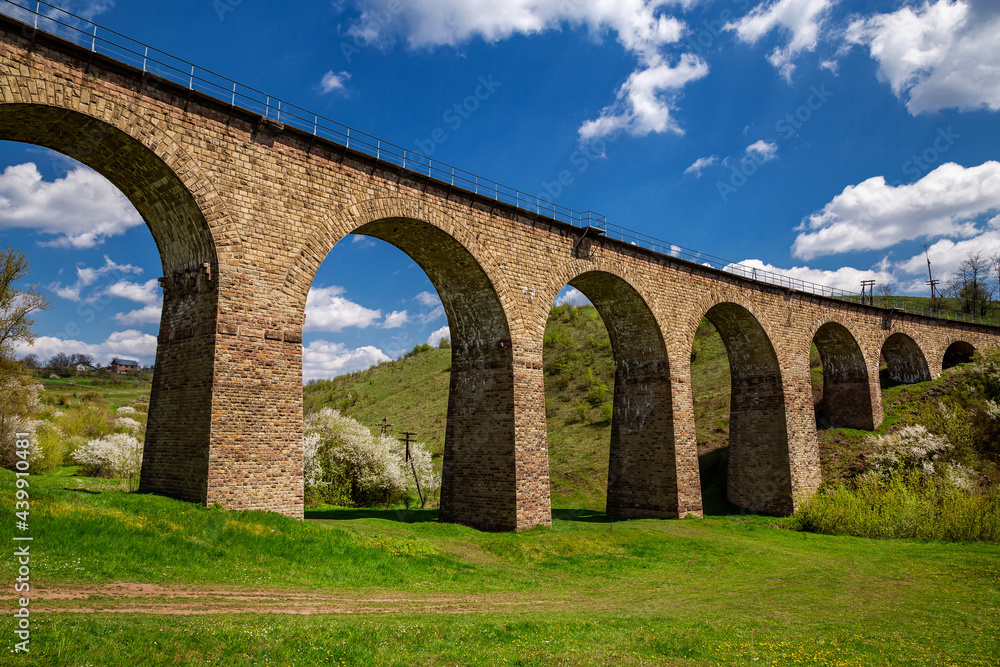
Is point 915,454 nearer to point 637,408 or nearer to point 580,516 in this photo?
point 637,408

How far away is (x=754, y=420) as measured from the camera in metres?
27.6

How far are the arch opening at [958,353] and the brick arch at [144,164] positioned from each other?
152 feet

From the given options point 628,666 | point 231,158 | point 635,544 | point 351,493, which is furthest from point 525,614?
point 351,493

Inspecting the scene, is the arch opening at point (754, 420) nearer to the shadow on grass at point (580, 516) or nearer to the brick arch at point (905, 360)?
the shadow on grass at point (580, 516)

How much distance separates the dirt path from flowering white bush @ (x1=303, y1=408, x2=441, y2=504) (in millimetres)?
14511

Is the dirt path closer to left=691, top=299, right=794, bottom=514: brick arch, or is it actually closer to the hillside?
left=691, top=299, right=794, bottom=514: brick arch

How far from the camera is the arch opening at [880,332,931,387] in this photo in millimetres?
37031

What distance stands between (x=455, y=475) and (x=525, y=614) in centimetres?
935

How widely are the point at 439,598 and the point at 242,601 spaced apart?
142 inches

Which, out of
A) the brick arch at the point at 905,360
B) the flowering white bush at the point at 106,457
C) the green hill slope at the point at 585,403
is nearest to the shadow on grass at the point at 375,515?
the green hill slope at the point at 585,403

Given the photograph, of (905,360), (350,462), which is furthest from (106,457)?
(905,360)

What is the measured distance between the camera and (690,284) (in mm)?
24828

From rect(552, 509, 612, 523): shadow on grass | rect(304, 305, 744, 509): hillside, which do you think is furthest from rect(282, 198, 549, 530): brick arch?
rect(304, 305, 744, 509): hillside

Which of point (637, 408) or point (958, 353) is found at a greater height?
point (958, 353)
